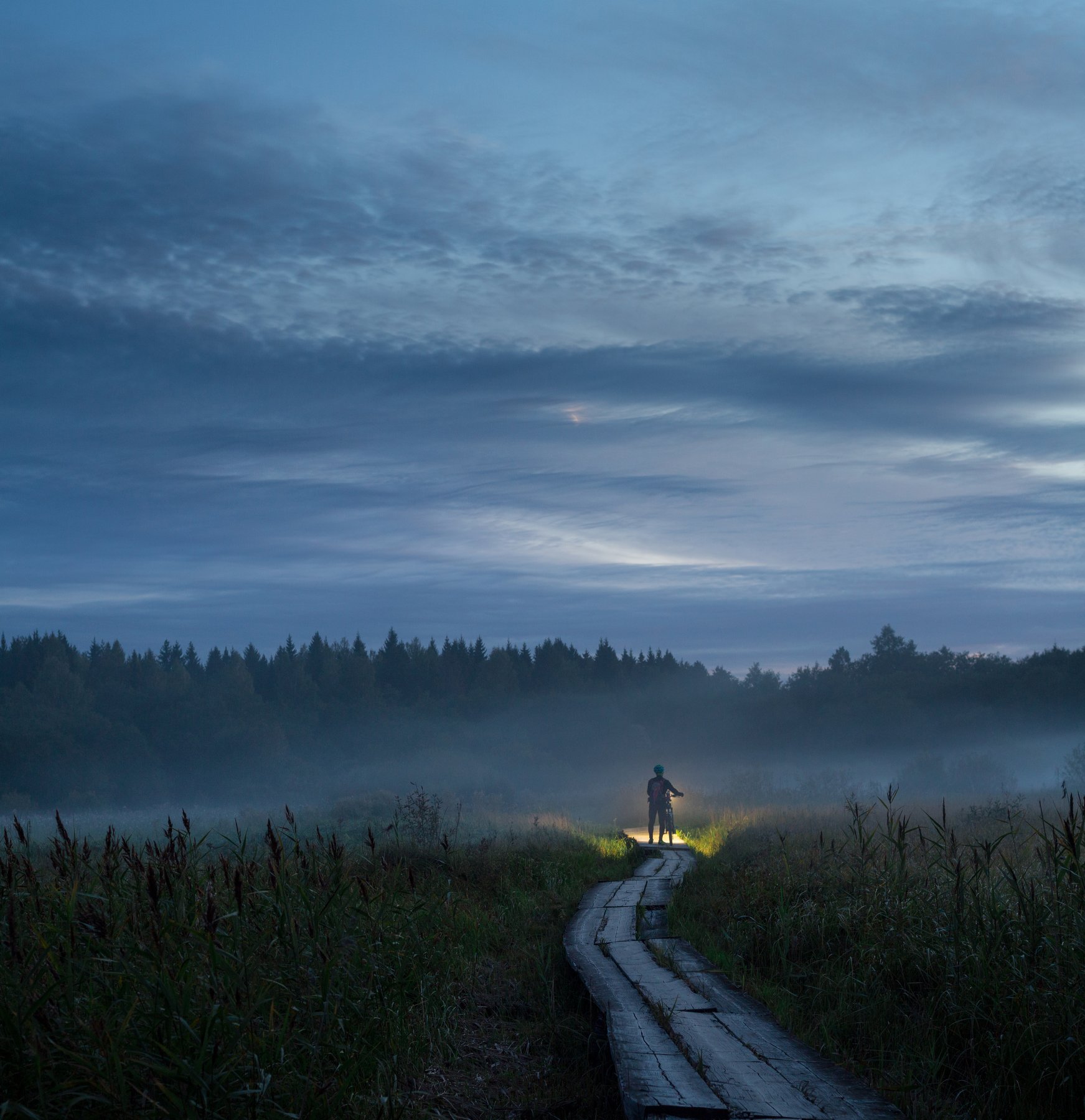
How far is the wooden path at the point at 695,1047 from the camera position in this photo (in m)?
4.26

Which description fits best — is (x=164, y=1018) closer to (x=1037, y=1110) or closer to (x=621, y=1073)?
(x=621, y=1073)

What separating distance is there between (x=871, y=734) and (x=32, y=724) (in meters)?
58.4

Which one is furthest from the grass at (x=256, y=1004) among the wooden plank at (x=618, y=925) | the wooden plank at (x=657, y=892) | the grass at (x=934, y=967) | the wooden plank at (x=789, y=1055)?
the wooden plank at (x=657, y=892)

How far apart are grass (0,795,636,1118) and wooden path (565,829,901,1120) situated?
0.30 m

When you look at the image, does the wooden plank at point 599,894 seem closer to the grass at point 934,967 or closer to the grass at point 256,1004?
the grass at point 934,967

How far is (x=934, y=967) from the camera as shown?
6008 mm

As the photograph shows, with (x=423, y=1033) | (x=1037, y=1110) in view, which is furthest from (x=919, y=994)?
(x=423, y=1033)

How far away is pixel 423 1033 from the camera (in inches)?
208

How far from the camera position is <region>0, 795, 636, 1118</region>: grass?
3.36 meters

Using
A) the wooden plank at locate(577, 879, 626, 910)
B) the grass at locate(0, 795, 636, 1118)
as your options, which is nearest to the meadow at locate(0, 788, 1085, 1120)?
the grass at locate(0, 795, 636, 1118)

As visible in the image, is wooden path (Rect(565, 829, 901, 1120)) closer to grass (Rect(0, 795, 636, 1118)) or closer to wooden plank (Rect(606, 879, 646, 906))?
grass (Rect(0, 795, 636, 1118))

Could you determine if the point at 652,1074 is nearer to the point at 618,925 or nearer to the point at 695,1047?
the point at 695,1047

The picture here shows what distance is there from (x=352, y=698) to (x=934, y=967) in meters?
76.5

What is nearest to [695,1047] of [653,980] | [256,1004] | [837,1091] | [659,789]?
[837,1091]
